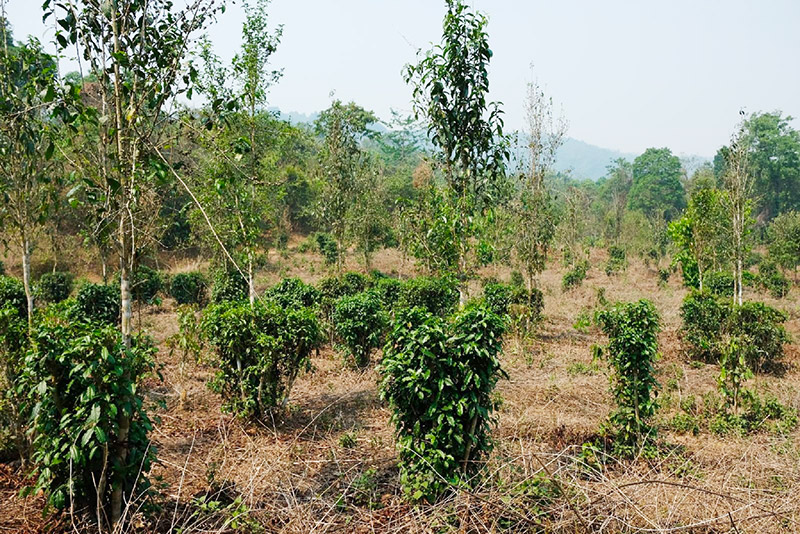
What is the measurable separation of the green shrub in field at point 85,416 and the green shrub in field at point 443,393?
6.29 feet

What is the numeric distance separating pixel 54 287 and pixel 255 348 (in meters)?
10.4

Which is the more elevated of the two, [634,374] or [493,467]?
[634,374]

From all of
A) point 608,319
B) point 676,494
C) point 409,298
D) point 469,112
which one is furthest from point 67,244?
point 676,494

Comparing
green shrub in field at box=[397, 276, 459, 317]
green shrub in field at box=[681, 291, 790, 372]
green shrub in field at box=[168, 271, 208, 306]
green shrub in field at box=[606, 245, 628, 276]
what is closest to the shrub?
green shrub in field at box=[168, 271, 208, 306]

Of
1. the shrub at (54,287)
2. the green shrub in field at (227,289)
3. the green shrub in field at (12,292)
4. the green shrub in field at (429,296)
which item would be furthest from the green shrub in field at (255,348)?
the shrub at (54,287)

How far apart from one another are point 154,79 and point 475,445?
12.5 feet

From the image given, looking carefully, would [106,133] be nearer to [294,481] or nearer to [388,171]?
[294,481]

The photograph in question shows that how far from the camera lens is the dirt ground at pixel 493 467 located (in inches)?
133

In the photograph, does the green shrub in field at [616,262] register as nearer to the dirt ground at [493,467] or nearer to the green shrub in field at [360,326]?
the dirt ground at [493,467]

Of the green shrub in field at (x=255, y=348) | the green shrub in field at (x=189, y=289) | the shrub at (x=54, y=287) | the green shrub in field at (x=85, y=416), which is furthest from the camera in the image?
the green shrub in field at (x=189, y=289)

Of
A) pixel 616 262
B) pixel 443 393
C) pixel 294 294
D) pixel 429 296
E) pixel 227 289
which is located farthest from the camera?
pixel 616 262

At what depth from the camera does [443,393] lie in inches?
165

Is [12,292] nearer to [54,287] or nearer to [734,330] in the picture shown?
[54,287]

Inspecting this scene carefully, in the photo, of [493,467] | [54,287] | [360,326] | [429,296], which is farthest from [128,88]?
[54,287]
